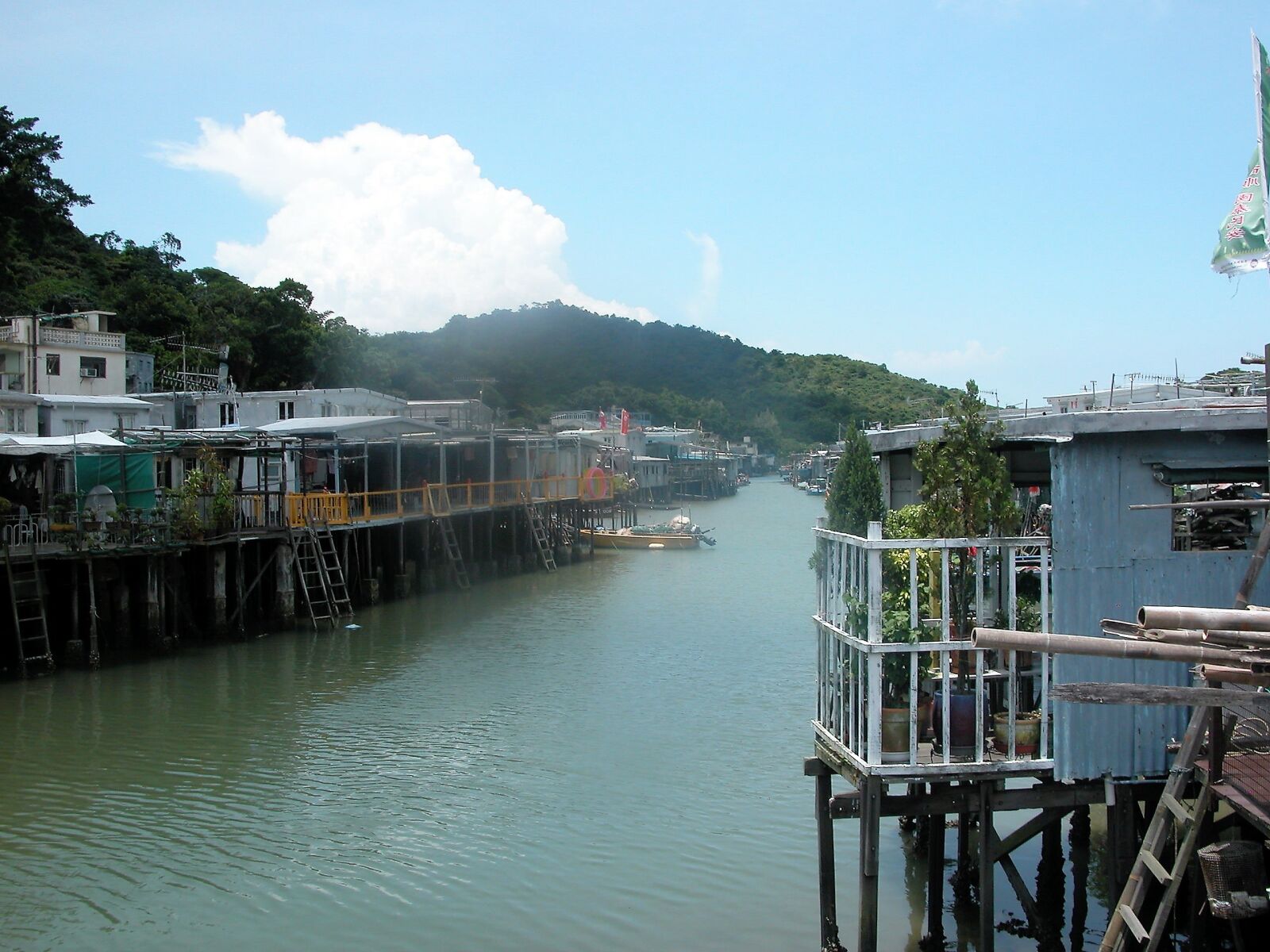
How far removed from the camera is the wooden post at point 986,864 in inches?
347

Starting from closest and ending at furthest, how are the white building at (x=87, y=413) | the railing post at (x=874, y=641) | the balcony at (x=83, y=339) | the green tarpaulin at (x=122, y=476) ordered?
the railing post at (x=874, y=641) → the green tarpaulin at (x=122, y=476) → the white building at (x=87, y=413) → the balcony at (x=83, y=339)

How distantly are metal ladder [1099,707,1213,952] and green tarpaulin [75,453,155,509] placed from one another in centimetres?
2622

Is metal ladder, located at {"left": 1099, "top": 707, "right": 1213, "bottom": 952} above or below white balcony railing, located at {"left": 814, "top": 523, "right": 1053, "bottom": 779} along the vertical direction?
below

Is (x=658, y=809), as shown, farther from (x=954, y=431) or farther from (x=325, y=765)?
(x=954, y=431)

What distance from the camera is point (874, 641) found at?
8719 millimetres

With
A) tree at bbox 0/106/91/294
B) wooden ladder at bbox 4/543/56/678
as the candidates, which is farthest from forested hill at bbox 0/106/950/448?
wooden ladder at bbox 4/543/56/678

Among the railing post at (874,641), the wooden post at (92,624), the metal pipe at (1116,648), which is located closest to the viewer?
the metal pipe at (1116,648)

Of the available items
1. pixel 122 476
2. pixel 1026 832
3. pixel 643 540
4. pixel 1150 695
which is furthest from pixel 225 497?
pixel 643 540

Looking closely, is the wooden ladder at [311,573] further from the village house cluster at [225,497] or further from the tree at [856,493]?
the tree at [856,493]

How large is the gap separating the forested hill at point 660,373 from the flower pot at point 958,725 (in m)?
105

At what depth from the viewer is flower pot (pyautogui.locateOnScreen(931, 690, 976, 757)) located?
884cm

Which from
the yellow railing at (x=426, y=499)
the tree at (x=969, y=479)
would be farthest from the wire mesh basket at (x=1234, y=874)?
the yellow railing at (x=426, y=499)

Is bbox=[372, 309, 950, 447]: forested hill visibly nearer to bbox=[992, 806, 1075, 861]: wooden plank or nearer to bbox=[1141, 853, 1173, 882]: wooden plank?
bbox=[992, 806, 1075, 861]: wooden plank

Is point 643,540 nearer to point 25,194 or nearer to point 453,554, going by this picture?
point 453,554
